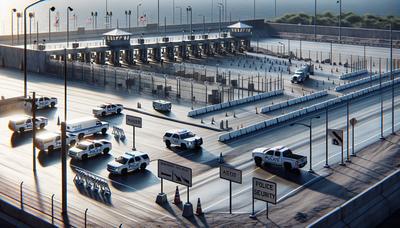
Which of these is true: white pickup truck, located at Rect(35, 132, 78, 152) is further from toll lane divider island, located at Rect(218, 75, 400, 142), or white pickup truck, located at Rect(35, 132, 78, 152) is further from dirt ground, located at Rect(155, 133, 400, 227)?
dirt ground, located at Rect(155, 133, 400, 227)

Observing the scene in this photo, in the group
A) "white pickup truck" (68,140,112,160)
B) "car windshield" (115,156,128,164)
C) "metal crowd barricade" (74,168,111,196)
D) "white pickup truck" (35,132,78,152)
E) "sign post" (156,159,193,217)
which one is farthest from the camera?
"white pickup truck" (35,132,78,152)

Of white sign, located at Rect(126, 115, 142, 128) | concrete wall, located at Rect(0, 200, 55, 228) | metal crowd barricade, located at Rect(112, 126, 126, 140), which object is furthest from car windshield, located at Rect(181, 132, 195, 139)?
concrete wall, located at Rect(0, 200, 55, 228)

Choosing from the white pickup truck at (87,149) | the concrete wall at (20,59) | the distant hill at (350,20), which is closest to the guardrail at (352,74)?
the concrete wall at (20,59)

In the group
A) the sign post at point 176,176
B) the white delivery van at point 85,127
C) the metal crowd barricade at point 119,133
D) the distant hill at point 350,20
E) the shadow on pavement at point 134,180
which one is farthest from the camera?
the distant hill at point 350,20

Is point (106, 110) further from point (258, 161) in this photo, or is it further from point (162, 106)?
point (258, 161)

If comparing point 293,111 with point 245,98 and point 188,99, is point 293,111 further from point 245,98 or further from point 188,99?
point 188,99

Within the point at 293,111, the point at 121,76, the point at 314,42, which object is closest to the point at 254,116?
the point at 293,111

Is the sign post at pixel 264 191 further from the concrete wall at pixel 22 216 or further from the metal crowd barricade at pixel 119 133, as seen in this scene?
the metal crowd barricade at pixel 119 133
